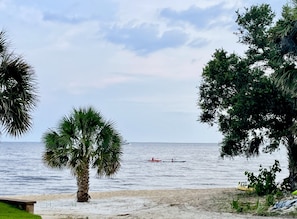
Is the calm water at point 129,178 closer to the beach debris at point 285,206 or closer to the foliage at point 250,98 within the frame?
the foliage at point 250,98

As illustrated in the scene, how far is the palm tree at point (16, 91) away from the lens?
12.8 meters

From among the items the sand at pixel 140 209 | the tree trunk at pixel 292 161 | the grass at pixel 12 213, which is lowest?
the sand at pixel 140 209

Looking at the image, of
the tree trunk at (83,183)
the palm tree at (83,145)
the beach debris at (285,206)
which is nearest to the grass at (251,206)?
the beach debris at (285,206)

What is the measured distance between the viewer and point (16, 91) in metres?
13.0

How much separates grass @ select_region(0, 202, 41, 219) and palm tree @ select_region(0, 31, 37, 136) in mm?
1956

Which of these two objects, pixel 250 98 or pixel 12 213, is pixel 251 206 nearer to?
pixel 250 98

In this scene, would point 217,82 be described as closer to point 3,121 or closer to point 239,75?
point 239,75

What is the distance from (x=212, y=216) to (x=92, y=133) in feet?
20.7

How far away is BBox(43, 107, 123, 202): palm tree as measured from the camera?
19094 millimetres

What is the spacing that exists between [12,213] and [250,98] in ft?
34.7

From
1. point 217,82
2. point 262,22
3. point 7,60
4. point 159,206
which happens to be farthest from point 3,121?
point 262,22

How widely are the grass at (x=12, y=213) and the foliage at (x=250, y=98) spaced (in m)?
9.78

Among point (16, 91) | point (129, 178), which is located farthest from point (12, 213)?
point (129, 178)

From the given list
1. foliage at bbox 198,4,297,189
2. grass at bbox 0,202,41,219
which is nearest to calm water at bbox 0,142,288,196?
foliage at bbox 198,4,297,189
